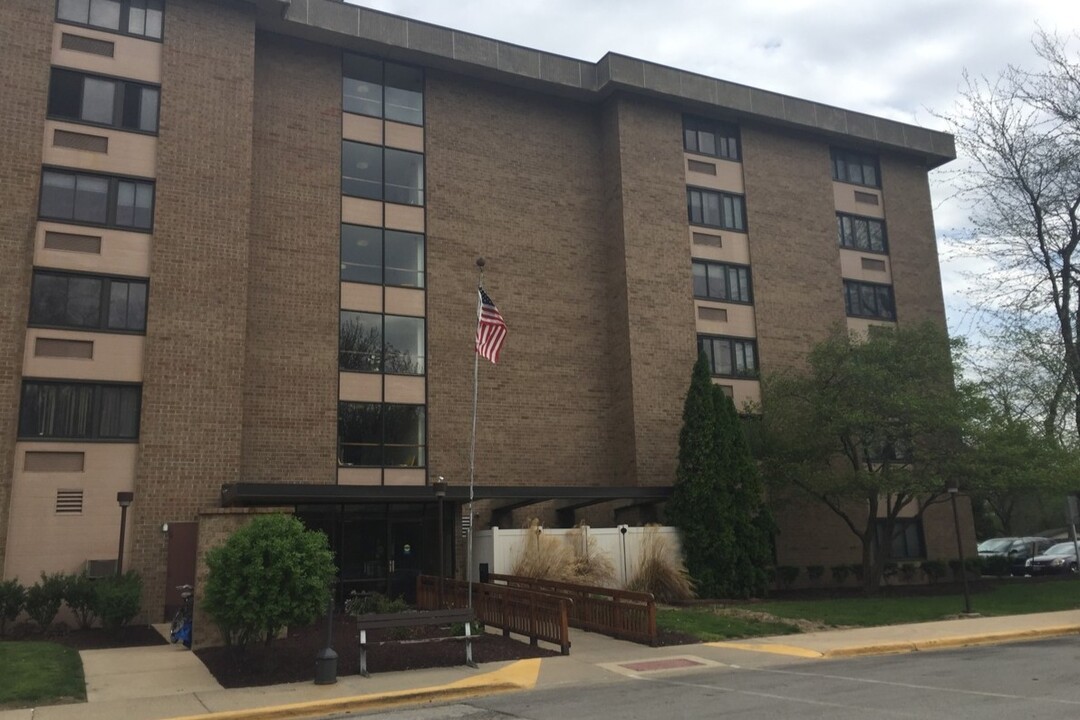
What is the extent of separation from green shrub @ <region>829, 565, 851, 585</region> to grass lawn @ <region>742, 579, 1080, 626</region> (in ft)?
14.3

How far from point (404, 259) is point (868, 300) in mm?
18062

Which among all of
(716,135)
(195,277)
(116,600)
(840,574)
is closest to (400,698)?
(116,600)

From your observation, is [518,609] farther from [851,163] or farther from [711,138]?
[851,163]

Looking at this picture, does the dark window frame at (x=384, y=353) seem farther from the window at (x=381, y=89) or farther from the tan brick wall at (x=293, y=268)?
the window at (x=381, y=89)

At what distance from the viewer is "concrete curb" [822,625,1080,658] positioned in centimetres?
1575

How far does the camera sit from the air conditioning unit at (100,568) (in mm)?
20125

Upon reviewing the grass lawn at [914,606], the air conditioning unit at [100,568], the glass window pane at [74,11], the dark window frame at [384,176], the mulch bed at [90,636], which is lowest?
the grass lawn at [914,606]

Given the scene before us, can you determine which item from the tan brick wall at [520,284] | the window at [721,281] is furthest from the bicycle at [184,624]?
the window at [721,281]

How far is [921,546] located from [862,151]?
50.3 ft

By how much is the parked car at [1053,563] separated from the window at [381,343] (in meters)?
26.8

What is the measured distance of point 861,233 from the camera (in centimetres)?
3444

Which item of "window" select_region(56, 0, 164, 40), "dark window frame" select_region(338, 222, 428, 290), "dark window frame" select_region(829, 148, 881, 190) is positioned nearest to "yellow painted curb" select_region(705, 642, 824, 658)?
"dark window frame" select_region(338, 222, 428, 290)

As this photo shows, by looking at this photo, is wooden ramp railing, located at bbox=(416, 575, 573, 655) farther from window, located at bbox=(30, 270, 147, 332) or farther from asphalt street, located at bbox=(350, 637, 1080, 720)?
window, located at bbox=(30, 270, 147, 332)

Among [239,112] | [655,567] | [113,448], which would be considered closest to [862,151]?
[655,567]
